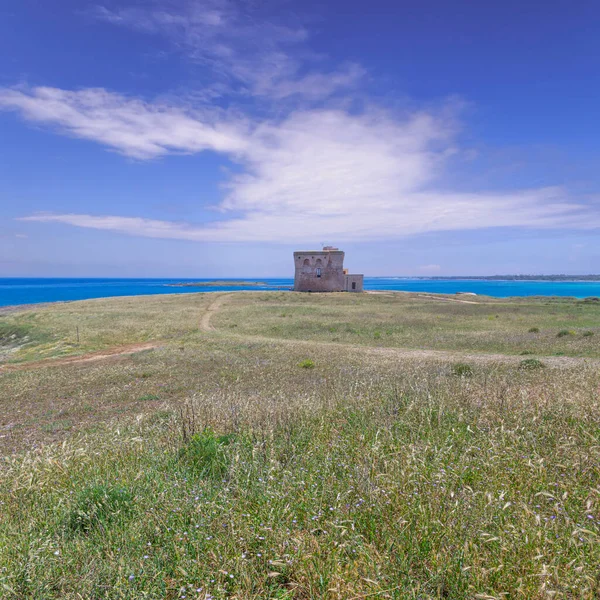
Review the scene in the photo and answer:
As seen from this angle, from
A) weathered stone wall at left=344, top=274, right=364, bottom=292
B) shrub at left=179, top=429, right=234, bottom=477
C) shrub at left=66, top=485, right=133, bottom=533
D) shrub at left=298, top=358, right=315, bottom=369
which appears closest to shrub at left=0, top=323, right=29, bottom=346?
shrub at left=298, top=358, right=315, bottom=369

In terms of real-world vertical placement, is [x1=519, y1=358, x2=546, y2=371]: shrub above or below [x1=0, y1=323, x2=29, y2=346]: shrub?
above

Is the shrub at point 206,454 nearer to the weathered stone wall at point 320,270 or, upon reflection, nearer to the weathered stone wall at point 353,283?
the weathered stone wall at point 320,270

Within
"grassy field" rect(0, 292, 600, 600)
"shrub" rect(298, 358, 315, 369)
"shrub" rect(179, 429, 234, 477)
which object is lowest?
"shrub" rect(298, 358, 315, 369)

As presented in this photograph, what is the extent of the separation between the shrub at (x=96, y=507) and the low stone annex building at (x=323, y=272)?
69.8m

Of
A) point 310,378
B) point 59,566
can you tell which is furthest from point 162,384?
point 59,566

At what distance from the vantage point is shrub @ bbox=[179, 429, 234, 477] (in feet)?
16.3

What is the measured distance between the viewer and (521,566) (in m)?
A: 2.82

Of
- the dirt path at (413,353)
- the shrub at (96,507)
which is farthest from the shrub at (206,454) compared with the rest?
the dirt path at (413,353)

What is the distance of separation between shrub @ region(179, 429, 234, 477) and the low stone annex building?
67.8 metres

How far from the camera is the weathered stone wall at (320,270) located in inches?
2870

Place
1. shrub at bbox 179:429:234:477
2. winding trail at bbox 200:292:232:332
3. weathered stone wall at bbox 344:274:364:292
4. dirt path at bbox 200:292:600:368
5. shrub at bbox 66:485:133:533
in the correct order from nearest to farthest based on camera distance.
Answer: shrub at bbox 66:485:133:533
shrub at bbox 179:429:234:477
dirt path at bbox 200:292:600:368
winding trail at bbox 200:292:232:332
weathered stone wall at bbox 344:274:364:292

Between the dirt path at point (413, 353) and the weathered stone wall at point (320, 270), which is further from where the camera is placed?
the weathered stone wall at point (320, 270)

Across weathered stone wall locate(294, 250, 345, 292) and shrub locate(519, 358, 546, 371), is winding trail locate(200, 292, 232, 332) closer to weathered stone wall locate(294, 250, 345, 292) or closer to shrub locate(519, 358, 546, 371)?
weathered stone wall locate(294, 250, 345, 292)

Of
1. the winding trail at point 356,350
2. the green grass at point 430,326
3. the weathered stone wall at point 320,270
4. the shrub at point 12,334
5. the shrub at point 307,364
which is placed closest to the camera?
the shrub at point 307,364
